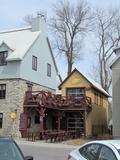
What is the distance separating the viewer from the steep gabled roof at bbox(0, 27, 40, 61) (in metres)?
41.4

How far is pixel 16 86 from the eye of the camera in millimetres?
40719

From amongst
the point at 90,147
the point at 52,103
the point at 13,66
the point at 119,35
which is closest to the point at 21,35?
the point at 13,66

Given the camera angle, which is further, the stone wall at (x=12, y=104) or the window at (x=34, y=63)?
the window at (x=34, y=63)

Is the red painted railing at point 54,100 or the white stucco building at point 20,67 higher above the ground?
the white stucco building at point 20,67

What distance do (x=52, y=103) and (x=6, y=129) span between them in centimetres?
514

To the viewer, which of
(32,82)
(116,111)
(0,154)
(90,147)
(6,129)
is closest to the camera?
(0,154)

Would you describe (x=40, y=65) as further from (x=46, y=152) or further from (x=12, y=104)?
(x=46, y=152)

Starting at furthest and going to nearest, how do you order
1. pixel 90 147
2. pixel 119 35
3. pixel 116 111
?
pixel 119 35, pixel 116 111, pixel 90 147

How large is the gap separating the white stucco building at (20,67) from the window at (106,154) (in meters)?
31.8

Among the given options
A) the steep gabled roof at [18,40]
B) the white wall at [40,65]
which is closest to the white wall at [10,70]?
the white wall at [40,65]

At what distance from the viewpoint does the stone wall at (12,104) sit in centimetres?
4006

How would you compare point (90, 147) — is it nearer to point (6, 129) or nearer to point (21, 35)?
point (6, 129)

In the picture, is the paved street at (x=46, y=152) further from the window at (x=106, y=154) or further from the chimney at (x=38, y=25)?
the chimney at (x=38, y=25)

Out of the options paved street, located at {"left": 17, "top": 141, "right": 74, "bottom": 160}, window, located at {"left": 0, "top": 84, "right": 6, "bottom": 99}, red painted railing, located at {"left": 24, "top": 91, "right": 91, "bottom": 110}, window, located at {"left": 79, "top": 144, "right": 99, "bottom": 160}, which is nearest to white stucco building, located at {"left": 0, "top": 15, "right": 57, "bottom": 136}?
window, located at {"left": 0, "top": 84, "right": 6, "bottom": 99}
